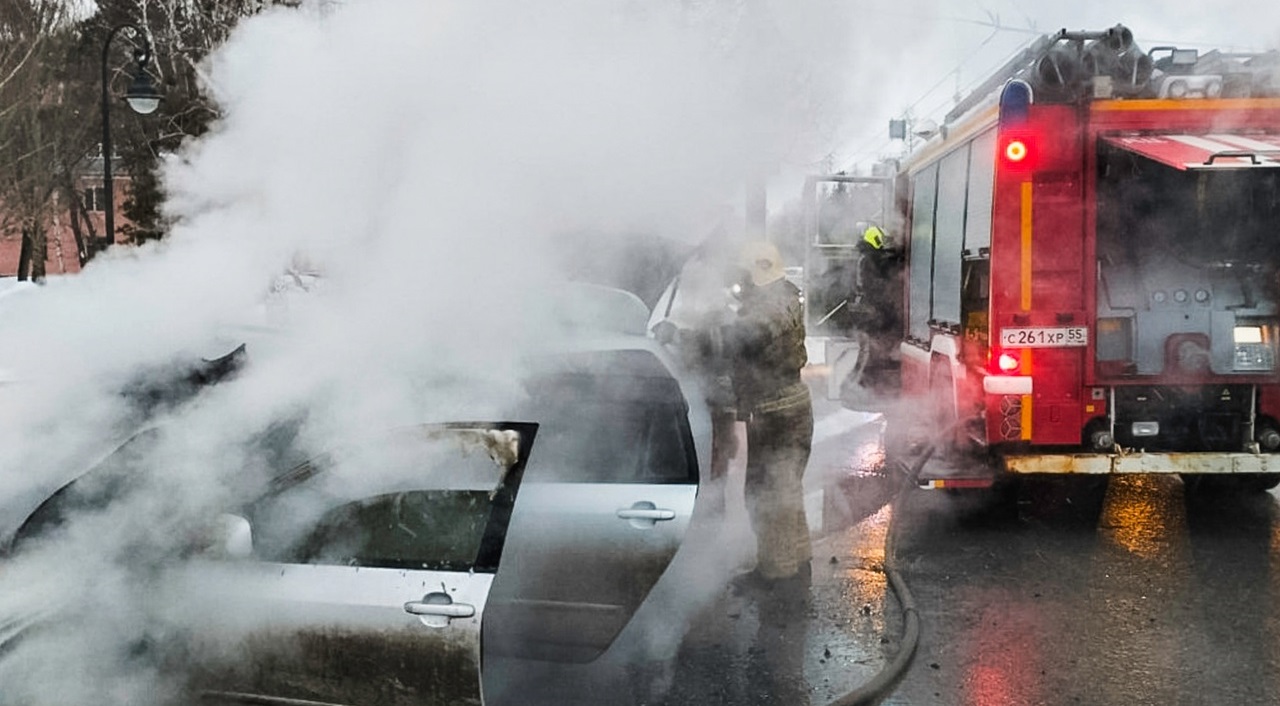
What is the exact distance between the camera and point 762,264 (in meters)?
5.14

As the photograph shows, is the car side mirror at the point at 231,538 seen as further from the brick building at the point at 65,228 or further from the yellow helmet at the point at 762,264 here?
the brick building at the point at 65,228

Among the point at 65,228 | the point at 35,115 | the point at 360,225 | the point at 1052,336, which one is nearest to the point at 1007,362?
the point at 1052,336

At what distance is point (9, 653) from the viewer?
284 cm

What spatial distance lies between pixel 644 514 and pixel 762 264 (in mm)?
1869

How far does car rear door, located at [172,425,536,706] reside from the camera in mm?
2965

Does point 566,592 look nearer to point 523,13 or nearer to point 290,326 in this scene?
point 290,326

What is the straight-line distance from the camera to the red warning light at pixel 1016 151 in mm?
5957

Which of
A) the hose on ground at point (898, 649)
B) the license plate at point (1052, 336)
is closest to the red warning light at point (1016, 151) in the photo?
the license plate at point (1052, 336)

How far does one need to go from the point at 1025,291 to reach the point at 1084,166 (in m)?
0.78

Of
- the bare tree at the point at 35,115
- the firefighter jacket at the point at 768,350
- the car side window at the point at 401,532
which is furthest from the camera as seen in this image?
Result: the bare tree at the point at 35,115

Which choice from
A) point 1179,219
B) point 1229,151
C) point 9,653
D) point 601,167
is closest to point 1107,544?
point 1179,219

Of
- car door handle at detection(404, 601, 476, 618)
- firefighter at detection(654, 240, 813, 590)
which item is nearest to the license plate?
firefighter at detection(654, 240, 813, 590)

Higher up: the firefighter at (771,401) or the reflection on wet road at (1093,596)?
the firefighter at (771,401)

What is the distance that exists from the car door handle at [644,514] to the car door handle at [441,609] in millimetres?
869
